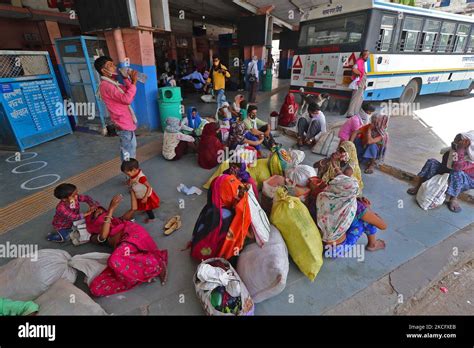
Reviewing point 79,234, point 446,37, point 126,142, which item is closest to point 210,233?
point 79,234

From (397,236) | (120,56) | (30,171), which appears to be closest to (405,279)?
(397,236)

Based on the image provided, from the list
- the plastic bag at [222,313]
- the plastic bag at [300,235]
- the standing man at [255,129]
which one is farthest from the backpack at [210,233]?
the standing man at [255,129]

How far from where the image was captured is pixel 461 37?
7367mm

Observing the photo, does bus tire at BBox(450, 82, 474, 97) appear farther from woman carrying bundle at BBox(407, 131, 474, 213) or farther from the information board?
the information board

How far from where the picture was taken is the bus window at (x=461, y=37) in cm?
720

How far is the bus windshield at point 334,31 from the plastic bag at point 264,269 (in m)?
5.74

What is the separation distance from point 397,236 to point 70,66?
6908mm

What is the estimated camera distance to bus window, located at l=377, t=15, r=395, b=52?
555 cm

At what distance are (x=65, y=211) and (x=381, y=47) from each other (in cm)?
692

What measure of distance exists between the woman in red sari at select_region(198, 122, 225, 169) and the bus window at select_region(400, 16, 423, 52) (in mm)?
5506

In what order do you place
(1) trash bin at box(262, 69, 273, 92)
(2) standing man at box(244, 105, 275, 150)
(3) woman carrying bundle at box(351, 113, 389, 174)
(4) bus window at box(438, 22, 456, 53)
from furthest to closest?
(1) trash bin at box(262, 69, 273, 92)
(4) bus window at box(438, 22, 456, 53)
(2) standing man at box(244, 105, 275, 150)
(3) woman carrying bundle at box(351, 113, 389, 174)

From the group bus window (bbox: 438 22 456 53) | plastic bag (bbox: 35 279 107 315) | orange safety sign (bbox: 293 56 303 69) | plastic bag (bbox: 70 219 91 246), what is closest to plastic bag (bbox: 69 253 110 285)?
plastic bag (bbox: 35 279 107 315)

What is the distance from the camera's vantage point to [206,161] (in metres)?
3.97
